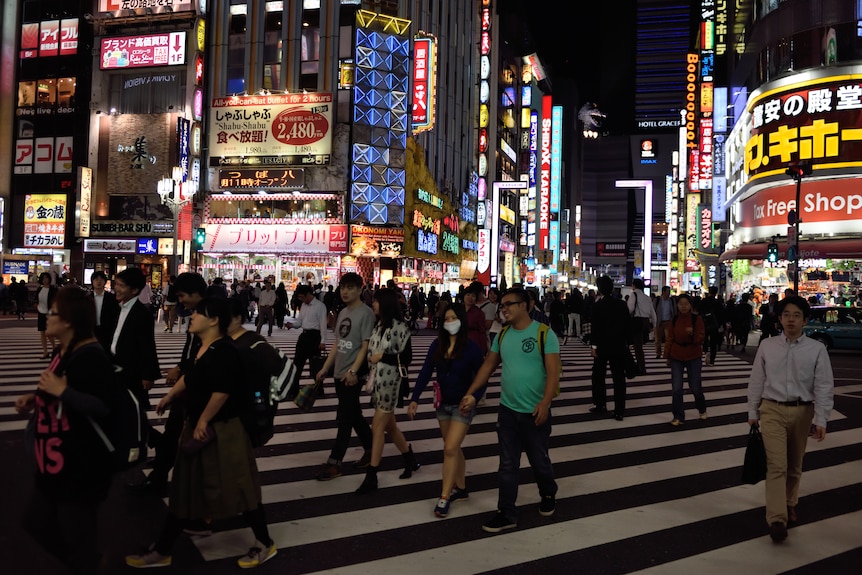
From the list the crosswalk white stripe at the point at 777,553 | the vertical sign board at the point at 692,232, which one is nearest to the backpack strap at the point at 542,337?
the crosswalk white stripe at the point at 777,553

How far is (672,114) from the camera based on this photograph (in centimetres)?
16450

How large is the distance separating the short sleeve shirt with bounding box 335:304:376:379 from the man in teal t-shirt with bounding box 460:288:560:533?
1.52m

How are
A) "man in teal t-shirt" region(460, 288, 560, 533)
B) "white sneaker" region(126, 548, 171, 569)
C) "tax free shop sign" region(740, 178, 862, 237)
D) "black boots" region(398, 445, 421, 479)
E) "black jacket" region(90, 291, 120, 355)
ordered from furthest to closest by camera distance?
"tax free shop sign" region(740, 178, 862, 237) < "black jacket" region(90, 291, 120, 355) < "black boots" region(398, 445, 421, 479) < "man in teal t-shirt" region(460, 288, 560, 533) < "white sneaker" region(126, 548, 171, 569)

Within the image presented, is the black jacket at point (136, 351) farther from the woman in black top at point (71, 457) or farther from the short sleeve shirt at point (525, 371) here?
the short sleeve shirt at point (525, 371)

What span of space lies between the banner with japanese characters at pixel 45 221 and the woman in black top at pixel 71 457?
42609mm

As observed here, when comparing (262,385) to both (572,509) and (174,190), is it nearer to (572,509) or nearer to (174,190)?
(572,509)

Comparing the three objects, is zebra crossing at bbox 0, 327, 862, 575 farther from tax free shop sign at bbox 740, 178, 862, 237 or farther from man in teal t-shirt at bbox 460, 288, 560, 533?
tax free shop sign at bbox 740, 178, 862, 237

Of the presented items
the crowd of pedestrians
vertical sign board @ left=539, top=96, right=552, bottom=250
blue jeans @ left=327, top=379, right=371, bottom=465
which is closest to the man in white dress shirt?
the crowd of pedestrians

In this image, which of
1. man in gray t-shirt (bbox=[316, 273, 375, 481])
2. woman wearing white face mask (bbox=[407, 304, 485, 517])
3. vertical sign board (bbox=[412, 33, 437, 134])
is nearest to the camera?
woman wearing white face mask (bbox=[407, 304, 485, 517])

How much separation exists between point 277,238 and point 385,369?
33.5 meters

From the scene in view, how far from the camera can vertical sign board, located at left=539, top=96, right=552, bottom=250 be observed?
289 ft

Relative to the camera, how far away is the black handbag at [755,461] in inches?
218

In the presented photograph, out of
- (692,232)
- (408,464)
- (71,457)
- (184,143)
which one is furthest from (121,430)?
(692,232)

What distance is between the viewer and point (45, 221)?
139 feet
